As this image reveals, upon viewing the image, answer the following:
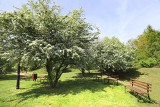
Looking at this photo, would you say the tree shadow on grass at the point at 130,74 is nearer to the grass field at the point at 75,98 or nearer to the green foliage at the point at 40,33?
the grass field at the point at 75,98

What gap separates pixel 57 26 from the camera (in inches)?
747

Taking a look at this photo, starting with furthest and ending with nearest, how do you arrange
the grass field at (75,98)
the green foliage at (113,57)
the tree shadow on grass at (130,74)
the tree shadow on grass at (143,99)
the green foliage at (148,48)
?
the green foliage at (148,48) < the tree shadow on grass at (130,74) < the green foliage at (113,57) < the tree shadow on grass at (143,99) < the grass field at (75,98)

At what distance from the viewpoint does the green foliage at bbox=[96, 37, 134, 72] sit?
98.0 feet

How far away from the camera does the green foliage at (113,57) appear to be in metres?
29.9

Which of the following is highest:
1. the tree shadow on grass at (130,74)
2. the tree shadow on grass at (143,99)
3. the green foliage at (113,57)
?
the green foliage at (113,57)

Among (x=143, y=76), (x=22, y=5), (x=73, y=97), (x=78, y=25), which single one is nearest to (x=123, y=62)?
(x=143, y=76)

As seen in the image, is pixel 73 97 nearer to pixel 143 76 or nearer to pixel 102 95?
pixel 102 95

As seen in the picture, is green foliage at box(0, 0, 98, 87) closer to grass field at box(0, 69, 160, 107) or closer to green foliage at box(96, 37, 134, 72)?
grass field at box(0, 69, 160, 107)

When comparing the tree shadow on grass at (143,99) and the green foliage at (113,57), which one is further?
the green foliage at (113,57)

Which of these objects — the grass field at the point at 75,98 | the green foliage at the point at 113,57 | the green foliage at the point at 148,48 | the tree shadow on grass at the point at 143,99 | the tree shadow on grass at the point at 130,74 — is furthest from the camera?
the green foliage at the point at 148,48

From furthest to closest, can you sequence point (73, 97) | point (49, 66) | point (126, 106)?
point (49, 66)
point (73, 97)
point (126, 106)

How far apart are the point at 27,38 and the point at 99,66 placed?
14.9 meters

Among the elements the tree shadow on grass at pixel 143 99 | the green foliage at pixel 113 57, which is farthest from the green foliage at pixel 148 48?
the tree shadow on grass at pixel 143 99

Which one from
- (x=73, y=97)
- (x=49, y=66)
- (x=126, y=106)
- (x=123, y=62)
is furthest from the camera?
(x=123, y=62)
